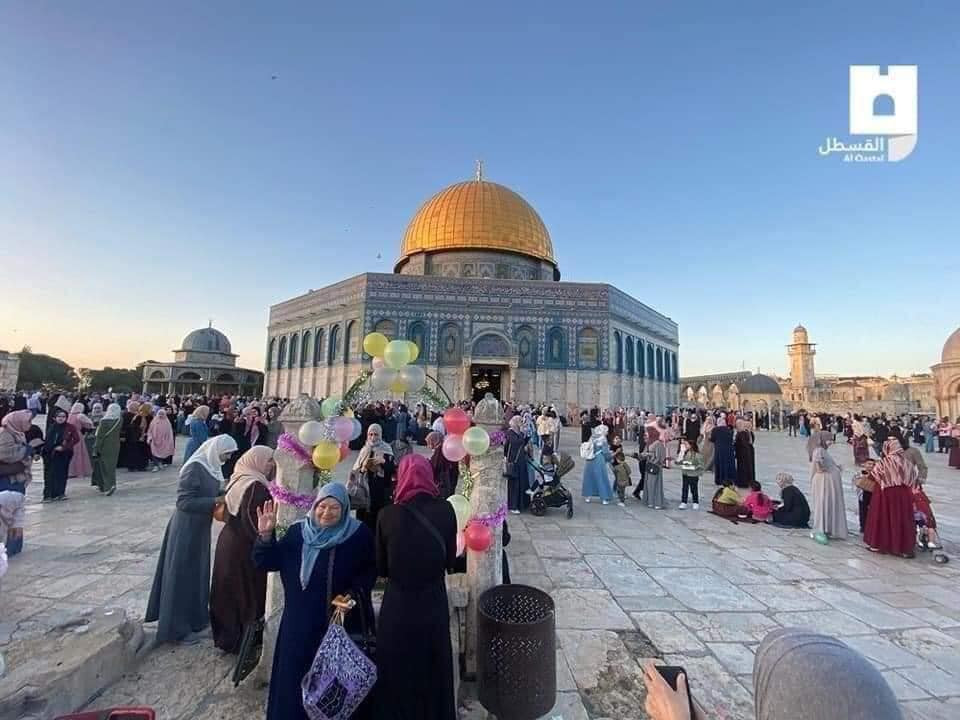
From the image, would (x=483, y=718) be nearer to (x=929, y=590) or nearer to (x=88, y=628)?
(x=88, y=628)

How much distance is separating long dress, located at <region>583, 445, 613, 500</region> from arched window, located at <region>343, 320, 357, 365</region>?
18790 mm

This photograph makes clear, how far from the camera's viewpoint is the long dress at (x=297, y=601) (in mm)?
2096

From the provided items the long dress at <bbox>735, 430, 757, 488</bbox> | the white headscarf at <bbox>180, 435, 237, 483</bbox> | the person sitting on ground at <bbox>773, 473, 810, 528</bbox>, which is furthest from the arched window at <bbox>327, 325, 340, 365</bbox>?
the white headscarf at <bbox>180, 435, 237, 483</bbox>

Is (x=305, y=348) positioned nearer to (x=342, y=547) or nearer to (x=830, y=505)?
(x=830, y=505)

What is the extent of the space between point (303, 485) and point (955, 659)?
446cm

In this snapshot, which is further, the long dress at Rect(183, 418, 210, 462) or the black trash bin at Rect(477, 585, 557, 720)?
the long dress at Rect(183, 418, 210, 462)

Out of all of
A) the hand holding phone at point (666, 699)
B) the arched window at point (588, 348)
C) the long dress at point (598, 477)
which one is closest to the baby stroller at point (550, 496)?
the long dress at point (598, 477)

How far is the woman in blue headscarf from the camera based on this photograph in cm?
210

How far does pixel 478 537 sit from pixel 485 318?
71.1 feet

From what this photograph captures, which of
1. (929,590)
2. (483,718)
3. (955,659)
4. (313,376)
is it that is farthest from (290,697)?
(313,376)

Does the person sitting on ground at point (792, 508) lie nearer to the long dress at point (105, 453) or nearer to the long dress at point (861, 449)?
the long dress at point (861, 449)

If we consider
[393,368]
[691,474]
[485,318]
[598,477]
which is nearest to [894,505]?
[691,474]

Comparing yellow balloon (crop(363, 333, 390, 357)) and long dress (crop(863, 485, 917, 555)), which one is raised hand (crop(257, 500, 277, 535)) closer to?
yellow balloon (crop(363, 333, 390, 357))

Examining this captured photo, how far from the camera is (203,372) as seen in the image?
129 feet
